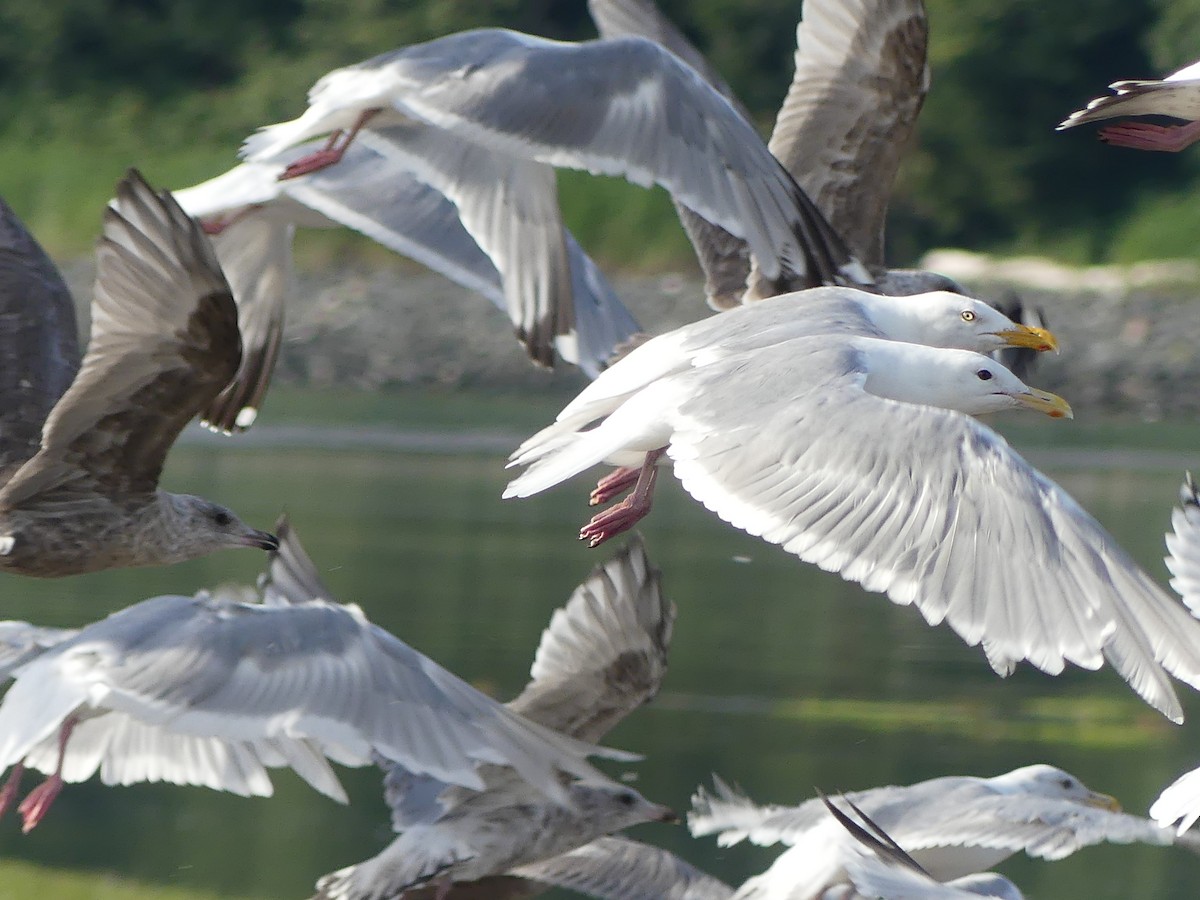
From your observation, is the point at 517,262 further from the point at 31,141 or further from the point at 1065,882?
the point at 31,141

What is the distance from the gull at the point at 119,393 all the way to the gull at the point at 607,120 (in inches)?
28.9

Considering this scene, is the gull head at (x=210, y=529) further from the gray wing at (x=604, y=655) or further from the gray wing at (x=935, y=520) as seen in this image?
the gray wing at (x=935, y=520)

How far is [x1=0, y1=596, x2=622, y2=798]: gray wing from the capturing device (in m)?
4.38

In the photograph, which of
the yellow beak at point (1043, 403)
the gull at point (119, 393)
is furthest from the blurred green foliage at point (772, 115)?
the yellow beak at point (1043, 403)

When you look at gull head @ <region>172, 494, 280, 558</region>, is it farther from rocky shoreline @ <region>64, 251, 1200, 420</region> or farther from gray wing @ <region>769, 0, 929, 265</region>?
rocky shoreline @ <region>64, 251, 1200, 420</region>

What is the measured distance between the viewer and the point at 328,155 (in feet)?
18.4

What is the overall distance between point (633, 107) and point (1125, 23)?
17.5 meters

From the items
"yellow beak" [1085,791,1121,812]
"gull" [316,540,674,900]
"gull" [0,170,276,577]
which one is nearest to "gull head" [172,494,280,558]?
"gull" [0,170,276,577]

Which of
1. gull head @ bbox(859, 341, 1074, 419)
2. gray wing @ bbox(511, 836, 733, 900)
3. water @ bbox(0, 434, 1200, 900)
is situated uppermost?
gull head @ bbox(859, 341, 1074, 419)

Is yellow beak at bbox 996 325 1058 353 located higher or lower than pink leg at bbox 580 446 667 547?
higher

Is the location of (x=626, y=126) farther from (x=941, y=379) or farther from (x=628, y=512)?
(x=941, y=379)

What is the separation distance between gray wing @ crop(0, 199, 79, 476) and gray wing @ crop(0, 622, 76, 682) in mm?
384

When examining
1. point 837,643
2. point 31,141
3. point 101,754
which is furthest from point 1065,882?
point 31,141

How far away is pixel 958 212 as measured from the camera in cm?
2169
